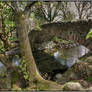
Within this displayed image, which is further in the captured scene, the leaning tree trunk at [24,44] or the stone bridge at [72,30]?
the stone bridge at [72,30]

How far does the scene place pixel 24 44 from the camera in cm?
370

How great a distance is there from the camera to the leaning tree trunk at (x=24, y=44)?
3469 mm

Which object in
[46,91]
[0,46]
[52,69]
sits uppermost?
[0,46]

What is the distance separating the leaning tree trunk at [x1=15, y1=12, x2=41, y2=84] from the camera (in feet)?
11.4

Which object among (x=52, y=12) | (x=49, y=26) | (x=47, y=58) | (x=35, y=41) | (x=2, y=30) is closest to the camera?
(x=2, y=30)

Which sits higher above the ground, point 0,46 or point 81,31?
point 81,31

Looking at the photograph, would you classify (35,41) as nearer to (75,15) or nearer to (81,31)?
(81,31)

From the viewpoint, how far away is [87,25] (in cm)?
803

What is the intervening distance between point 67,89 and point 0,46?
5.54 metres

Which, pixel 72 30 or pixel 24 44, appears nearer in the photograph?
pixel 24 44

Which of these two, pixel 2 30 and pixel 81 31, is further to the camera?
pixel 81 31

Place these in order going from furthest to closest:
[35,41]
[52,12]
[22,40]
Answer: [52,12]
[35,41]
[22,40]

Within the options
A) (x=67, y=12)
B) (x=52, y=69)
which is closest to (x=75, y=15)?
(x=67, y=12)

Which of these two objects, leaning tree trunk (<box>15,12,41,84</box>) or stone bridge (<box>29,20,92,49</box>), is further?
stone bridge (<box>29,20,92,49</box>)
